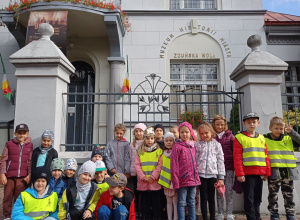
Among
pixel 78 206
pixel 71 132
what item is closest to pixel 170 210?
pixel 78 206

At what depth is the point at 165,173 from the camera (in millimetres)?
3793

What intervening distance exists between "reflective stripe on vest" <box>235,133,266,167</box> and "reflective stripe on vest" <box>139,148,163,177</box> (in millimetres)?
1198

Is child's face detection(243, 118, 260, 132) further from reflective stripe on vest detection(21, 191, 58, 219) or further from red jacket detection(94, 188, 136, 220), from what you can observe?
reflective stripe on vest detection(21, 191, 58, 219)

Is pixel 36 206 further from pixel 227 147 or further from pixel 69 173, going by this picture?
pixel 227 147

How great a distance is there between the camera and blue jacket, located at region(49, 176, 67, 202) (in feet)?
12.3

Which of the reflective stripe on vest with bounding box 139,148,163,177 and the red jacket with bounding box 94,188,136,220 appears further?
the reflective stripe on vest with bounding box 139,148,163,177

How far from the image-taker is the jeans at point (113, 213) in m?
3.31

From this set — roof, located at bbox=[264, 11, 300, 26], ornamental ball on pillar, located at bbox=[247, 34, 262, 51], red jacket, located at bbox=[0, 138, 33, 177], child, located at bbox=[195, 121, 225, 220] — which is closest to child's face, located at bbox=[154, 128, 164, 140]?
child, located at bbox=[195, 121, 225, 220]

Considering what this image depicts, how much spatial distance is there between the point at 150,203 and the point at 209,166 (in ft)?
3.44

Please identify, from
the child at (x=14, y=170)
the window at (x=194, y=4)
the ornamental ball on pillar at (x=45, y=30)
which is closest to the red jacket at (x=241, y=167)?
the child at (x=14, y=170)

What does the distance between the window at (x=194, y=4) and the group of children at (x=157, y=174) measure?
7.52 metres

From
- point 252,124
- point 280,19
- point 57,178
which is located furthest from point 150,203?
point 280,19

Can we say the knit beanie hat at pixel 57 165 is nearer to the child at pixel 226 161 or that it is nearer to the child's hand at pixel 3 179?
the child's hand at pixel 3 179

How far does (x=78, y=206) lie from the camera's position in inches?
136
